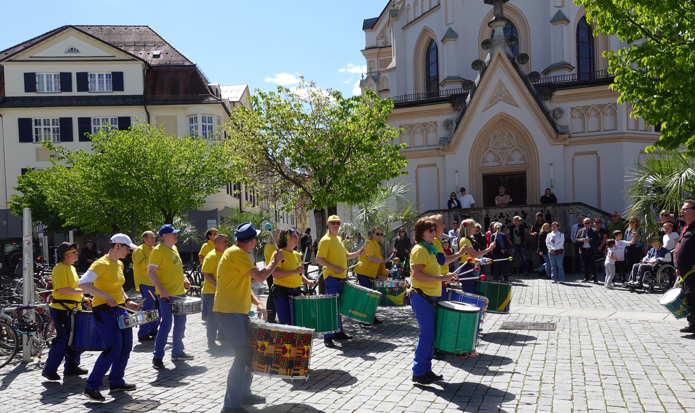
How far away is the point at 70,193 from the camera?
2452 centimetres

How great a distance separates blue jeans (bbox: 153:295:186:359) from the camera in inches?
318

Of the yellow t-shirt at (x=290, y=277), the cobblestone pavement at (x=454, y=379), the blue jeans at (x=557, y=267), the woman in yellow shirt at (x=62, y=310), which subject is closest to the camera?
the cobblestone pavement at (x=454, y=379)

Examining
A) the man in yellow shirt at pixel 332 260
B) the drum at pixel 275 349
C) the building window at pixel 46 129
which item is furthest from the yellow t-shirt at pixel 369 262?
the building window at pixel 46 129

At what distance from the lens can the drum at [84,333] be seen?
6.97 m

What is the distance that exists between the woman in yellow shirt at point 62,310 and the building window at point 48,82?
36.6 m

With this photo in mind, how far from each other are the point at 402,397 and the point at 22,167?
130ft

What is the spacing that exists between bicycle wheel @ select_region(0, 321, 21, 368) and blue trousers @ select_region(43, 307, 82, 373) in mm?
1144

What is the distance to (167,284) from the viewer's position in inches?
329

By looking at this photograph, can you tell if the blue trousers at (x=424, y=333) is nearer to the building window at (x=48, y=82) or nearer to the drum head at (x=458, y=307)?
the drum head at (x=458, y=307)

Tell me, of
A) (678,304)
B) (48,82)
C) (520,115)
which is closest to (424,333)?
(678,304)

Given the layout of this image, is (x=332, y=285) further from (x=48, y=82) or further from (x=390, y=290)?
(x=48, y=82)

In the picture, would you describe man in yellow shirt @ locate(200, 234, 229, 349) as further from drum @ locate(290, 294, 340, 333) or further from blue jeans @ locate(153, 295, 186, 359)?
drum @ locate(290, 294, 340, 333)

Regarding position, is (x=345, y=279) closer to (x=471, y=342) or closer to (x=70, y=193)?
(x=471, y=342)

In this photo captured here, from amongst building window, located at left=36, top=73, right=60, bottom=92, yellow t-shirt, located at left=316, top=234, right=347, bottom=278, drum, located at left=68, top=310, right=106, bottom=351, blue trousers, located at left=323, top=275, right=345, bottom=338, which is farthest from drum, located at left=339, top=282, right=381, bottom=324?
building window, located at left=36, top=73, right=60, bottom=92
